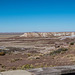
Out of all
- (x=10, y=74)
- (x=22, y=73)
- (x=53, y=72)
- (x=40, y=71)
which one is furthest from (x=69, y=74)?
(x=10, y=74)

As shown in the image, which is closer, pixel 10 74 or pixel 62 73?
pixel 10 74

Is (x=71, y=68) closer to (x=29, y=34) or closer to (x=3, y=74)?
(x=3, y=74)

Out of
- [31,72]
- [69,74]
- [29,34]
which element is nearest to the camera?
[31,72]

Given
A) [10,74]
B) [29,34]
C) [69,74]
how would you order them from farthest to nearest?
[29,34] < [69,74] < [10,74]

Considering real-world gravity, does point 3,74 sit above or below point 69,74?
above


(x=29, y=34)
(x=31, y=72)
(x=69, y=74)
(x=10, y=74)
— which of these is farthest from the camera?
(x=29, y=34)

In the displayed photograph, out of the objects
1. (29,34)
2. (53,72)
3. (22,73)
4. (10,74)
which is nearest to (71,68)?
(53,72)

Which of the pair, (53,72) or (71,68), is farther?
(71,68)

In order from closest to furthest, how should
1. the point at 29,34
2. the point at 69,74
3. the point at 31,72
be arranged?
the point at 31,72 < the point at 69,74 < the point at 29,34

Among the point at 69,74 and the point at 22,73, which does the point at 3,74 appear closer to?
the point at 22,73
